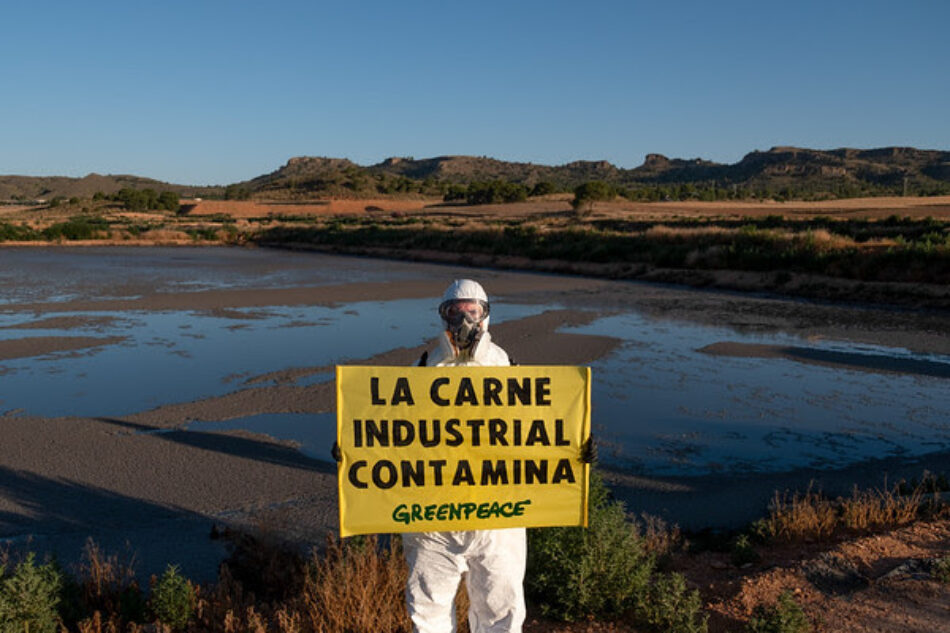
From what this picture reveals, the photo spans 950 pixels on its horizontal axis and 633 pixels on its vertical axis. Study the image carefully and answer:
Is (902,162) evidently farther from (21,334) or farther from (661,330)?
(21,334)

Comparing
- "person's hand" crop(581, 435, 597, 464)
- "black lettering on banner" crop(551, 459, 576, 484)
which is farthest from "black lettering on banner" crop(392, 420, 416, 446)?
"person's hand" crop(581, 435, 597, 464)

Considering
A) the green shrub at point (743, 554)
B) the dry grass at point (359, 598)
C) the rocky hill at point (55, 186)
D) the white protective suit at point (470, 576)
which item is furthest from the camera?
the rocky hill at point (55, 186)

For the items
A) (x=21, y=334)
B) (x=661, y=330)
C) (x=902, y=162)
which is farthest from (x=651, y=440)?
(x=902, y=162)

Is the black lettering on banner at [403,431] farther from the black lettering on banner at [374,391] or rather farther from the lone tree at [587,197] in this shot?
the lone tree at [587,197]

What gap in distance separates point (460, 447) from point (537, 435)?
1.29 ft

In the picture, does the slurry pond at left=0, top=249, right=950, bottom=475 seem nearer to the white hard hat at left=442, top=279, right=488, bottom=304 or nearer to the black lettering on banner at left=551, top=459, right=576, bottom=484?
the black lettering on banner at left=551, top=459, right=576, bottom=484

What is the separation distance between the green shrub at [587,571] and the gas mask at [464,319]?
1607mm

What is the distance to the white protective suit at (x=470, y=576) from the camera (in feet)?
12.3

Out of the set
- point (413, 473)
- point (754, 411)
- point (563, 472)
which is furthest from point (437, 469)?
point (754, 411)

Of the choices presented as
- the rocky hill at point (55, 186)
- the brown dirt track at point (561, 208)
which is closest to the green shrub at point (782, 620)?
the brown dirt track at point (561, 208)

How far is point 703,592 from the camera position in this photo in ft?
17.7

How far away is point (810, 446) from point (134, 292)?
2239 cm

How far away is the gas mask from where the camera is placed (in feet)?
12.8

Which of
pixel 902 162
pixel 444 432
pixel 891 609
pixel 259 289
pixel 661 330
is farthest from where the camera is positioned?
pixel 902 162
